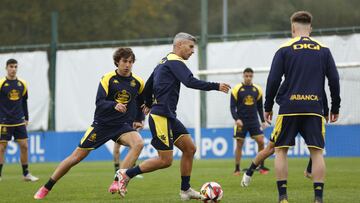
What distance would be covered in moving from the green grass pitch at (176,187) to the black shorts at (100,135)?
2.57 feet

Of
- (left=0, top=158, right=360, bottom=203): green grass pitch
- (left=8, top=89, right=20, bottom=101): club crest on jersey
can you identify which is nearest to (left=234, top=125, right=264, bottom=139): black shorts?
(left=0, top=158, right=360, bottom=203): green grass pitch

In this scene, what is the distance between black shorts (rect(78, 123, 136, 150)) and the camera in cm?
1155

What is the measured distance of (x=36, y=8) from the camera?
40062mm

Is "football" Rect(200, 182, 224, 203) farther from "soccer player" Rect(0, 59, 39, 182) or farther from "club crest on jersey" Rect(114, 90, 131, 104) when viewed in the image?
"soccer player" Rect(0, 59, 39, 182)

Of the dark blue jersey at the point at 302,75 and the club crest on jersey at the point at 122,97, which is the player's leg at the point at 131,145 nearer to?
the club crest on jersey at the point at 122,97

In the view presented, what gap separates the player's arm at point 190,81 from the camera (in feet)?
33.4

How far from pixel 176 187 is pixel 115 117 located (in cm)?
212

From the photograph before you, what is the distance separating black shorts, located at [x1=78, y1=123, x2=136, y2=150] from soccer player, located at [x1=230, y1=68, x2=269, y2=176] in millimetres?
6428

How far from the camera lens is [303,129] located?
953cm

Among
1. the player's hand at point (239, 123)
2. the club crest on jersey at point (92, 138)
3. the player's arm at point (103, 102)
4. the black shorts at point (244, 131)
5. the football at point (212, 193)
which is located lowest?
the football at point (212, 193)

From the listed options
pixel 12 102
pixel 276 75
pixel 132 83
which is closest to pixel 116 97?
pixel 132 83


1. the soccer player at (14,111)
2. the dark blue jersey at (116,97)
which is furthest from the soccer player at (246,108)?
the dark blue jersey at (116,97)

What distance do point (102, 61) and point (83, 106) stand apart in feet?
5.64

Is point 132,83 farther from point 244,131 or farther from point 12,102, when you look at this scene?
point 244,131
